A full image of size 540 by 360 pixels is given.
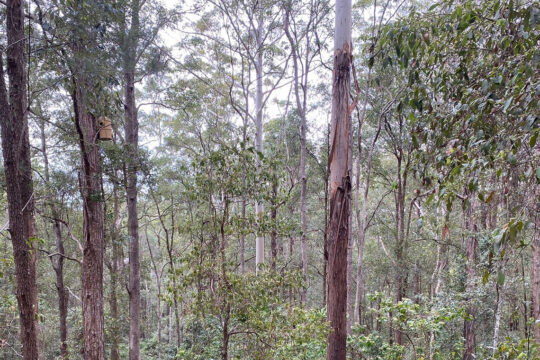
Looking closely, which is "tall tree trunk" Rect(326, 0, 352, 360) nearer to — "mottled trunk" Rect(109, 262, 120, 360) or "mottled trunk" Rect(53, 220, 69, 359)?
"mottled trunk" Rect(53, 220, 69, 359)

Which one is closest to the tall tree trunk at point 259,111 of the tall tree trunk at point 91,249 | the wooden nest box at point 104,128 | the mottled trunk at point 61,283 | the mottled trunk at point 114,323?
the mottled trunk at point 114,323

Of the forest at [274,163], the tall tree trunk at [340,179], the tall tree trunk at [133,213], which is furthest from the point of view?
the tall tree trunk at [133,213]

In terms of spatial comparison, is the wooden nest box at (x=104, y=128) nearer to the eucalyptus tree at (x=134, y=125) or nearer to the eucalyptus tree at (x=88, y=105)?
the eucalyptus tree at (x=88, y=105)

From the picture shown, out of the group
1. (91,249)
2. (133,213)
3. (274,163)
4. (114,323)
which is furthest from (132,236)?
(274,163)

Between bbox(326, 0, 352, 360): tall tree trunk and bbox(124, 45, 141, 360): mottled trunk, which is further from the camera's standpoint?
bbox(124, 45, 141, 360): mottled trunk

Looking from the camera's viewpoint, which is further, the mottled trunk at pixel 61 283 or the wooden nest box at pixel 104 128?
the mottled trunk at pixel 61 283

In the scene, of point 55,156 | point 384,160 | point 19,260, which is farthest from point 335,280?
point 384,160

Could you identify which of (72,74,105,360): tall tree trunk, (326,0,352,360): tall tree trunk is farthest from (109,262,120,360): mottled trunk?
(326,0,352,360): tall tree trunk

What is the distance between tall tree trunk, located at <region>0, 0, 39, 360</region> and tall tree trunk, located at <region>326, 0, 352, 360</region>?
2.60 m

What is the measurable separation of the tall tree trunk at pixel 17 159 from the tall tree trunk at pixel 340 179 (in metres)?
2.60

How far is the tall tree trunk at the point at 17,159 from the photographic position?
2.79 metres

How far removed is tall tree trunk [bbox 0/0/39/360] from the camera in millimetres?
2795

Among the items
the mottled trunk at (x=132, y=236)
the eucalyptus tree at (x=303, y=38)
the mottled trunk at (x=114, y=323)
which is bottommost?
the mottled trunk at (x=114, y=323)

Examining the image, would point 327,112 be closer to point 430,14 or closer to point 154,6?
point 154,6
